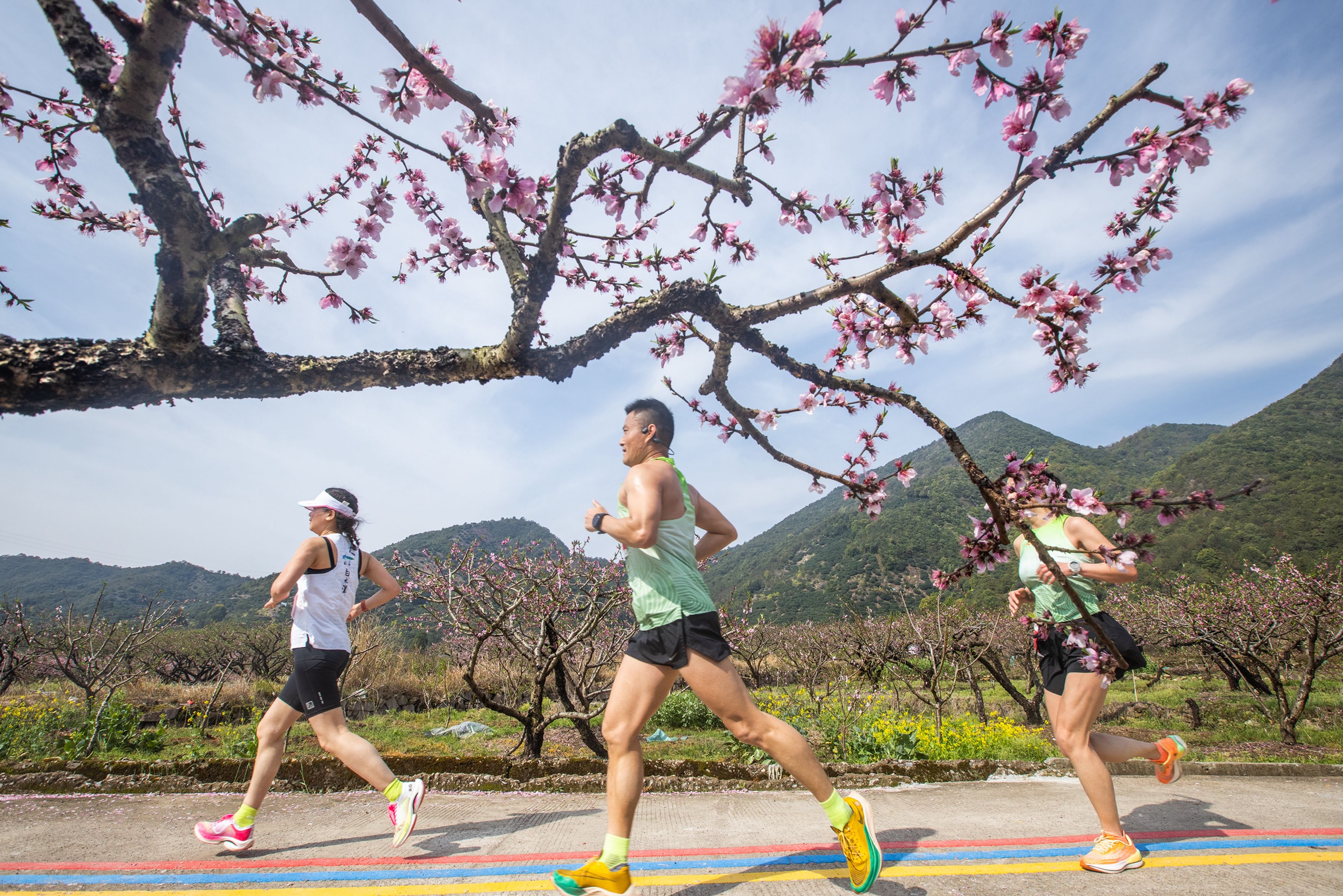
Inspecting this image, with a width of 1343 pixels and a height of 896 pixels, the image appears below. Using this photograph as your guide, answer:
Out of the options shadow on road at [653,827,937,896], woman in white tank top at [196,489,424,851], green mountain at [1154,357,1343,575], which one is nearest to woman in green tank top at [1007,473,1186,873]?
shadow on road at [653,827,937,896]

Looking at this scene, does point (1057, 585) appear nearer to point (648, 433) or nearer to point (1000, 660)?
point (648, 433)

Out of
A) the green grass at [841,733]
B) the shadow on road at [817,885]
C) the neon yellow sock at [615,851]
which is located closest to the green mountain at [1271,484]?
the green grass at [841,733]

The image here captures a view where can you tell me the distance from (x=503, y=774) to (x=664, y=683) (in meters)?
2.40

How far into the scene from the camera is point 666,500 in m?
2.41

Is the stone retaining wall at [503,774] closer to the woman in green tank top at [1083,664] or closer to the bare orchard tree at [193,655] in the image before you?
the woman in green tank top at [1083,664]

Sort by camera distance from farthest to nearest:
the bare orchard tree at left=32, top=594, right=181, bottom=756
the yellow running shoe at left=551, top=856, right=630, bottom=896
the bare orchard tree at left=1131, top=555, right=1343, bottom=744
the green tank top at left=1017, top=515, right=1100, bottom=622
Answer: the bare orchard tree at left=1131, top=555, right=1343, bottom=744, the bare orchard tree at left=32, top=594, right=181, bottom=756, the green tank top at left=1017, top=515, right=1100, bottom=622, the yellow running shoe at left=551, top=856, right=630, bottom=896

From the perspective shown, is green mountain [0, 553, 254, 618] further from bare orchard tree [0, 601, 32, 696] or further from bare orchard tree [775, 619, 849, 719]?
bare orchard tree [775, 619, 849, 719]

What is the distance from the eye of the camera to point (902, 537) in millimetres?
54719

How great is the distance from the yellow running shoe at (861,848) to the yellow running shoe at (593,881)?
795 mm

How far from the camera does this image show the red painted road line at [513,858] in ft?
8.04

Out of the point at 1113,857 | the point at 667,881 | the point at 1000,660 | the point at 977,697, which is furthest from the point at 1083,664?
the point at 1000,660

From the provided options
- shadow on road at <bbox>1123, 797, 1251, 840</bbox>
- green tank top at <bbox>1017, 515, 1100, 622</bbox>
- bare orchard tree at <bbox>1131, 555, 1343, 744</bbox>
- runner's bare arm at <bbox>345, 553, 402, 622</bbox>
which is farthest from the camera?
bare orchard tree at <bbox>1131, 555, 1343, 744</bbox>

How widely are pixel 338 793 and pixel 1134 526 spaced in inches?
1478

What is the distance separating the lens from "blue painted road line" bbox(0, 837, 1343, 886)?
231 centimetres
